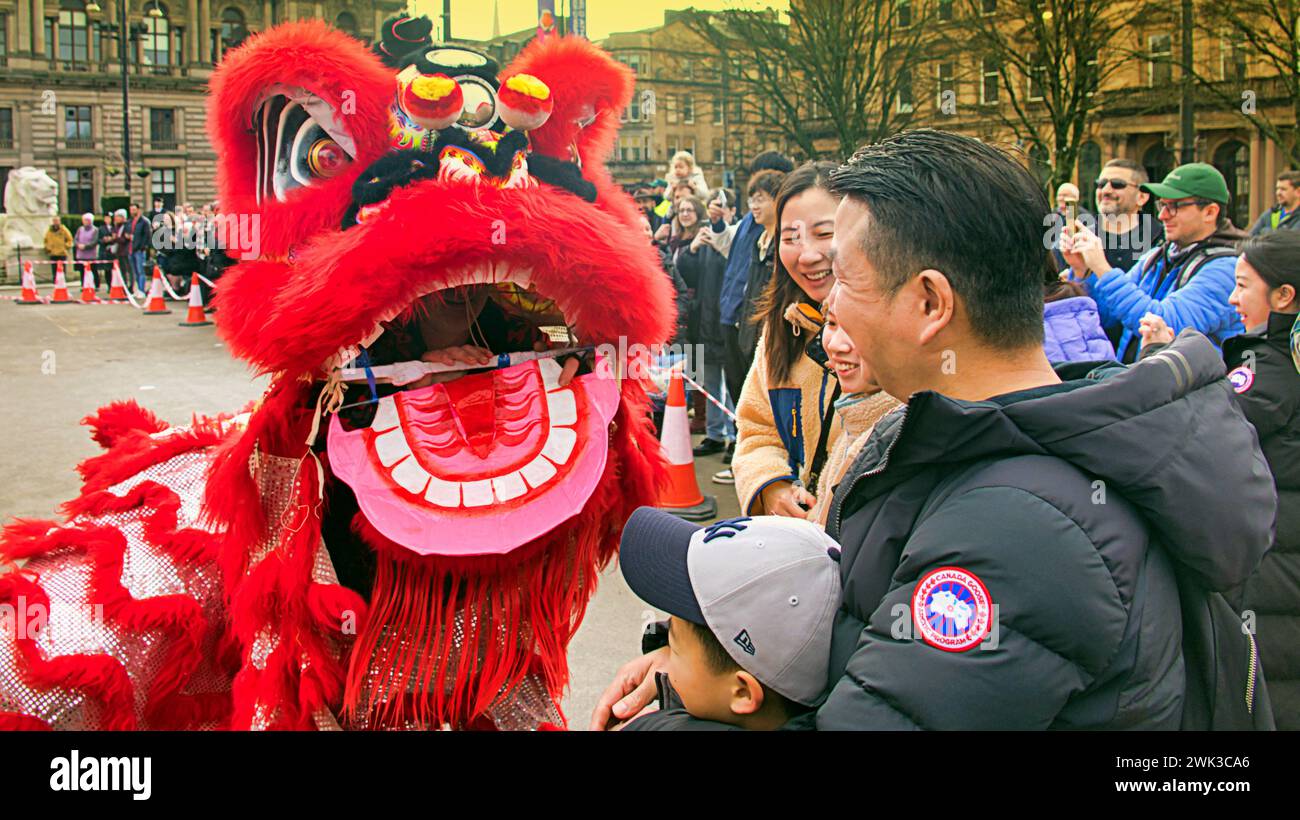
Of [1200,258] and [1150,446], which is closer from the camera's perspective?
[1150,446]

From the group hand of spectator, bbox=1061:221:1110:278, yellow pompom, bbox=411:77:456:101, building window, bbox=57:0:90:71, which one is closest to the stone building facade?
building window, bbox=57:0:90:71

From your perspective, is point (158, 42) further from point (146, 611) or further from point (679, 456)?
point (146, 611)

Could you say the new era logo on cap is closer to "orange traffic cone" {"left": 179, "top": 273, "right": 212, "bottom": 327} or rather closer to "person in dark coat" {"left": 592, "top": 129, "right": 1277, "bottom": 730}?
"person in dark coat" {"left": 592, "top": 129, "right": 1277, "bottom": 730}

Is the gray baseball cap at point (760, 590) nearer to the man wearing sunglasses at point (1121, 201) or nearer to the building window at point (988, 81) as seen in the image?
the man wearing sunglasses at point (1121, 201)

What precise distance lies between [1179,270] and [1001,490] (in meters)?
4.37

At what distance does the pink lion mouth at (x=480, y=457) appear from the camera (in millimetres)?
2291

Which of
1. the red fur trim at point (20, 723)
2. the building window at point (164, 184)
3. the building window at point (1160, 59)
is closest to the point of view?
the red fur trim at point (20, 723)

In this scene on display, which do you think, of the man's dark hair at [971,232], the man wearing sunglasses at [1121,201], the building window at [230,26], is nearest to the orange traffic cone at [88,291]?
the man wearing sunglasses at [1121,201]

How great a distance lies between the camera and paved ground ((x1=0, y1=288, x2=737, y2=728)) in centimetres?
481

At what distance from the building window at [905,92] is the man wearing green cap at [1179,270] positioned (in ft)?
81.5

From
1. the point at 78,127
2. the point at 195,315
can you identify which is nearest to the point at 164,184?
the point at 78,127

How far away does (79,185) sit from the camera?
54281mm
